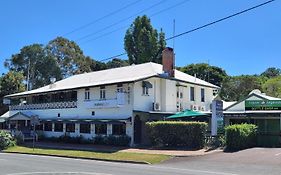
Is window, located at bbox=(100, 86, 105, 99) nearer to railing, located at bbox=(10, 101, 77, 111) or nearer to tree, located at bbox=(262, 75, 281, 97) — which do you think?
railing, located at bbox=(10, 101, 77, 111)

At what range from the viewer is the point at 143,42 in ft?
223

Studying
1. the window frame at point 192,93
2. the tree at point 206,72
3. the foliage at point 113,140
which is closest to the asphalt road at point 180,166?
the foliage at point 113,140

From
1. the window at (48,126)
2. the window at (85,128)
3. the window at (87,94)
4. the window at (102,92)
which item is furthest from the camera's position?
the window at (48,126)

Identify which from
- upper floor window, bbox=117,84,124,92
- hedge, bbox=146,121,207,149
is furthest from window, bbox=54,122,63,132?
hedge, bbox=146,121,207,149

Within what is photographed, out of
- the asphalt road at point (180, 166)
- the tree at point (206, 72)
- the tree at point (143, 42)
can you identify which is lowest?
the asphalt road at point (180, 166)

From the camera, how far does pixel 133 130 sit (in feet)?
121

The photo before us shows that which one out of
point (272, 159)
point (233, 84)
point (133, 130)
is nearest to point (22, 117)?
point (133, 130)

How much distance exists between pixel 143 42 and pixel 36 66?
21.1 meters

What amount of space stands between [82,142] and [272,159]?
21.8 metres

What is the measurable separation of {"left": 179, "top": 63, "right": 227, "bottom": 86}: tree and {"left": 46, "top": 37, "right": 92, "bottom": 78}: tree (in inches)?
842

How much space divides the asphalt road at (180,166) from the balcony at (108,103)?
40.0 ft

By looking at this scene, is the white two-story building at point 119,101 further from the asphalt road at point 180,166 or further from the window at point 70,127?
the asphalt road at point 180,166

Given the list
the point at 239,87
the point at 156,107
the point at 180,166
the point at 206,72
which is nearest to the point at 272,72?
the point at 206,72

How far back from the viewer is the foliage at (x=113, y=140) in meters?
36.4
